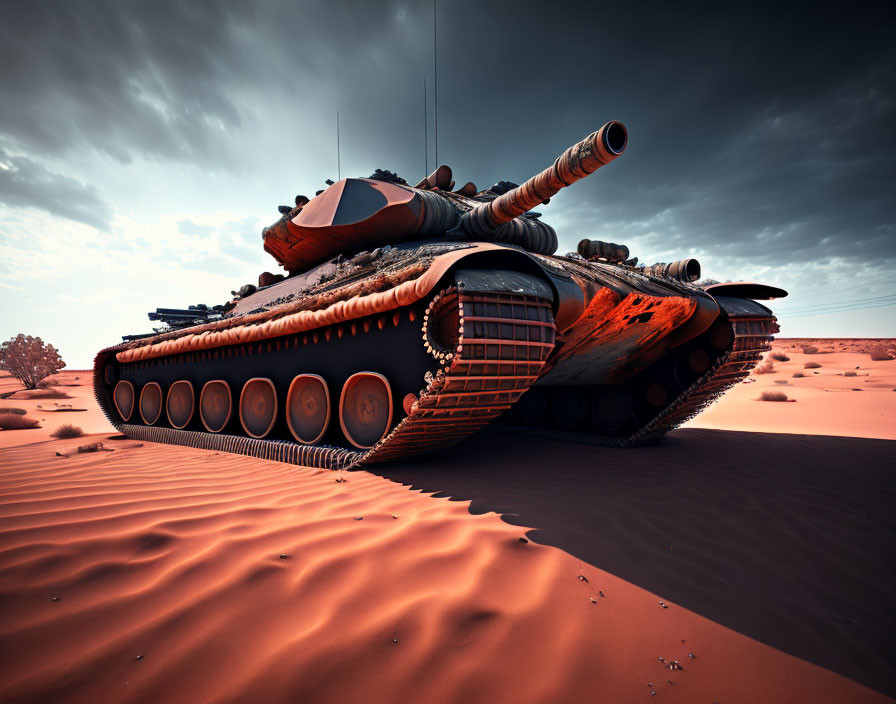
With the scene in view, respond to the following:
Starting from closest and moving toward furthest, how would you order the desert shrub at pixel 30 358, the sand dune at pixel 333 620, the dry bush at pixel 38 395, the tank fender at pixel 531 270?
the sand dune at pixel 333 620
the tank fender at pixel 531 270
the dry bush at pixel 38 395
the desert shrub at pixel 30 358

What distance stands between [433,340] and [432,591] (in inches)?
66.4

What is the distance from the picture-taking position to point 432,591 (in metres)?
1.44

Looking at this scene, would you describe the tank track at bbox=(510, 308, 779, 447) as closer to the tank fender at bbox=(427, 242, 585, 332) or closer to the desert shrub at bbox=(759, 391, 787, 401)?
the tank fender at bbox=(427, 242, 585, 332)

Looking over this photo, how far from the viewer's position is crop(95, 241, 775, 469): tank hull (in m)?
2.75

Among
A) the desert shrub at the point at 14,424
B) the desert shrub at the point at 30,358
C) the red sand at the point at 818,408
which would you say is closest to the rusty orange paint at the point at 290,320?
the desert shrub at the point at 14,424

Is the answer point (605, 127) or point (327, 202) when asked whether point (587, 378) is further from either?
point (327, 202)

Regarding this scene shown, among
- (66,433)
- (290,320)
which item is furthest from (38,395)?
(290,320)

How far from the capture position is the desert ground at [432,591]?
42.5 inches

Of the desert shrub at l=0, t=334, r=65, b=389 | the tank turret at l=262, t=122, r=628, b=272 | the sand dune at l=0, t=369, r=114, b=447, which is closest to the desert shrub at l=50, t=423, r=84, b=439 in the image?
the sand dune at l=0, t=369, r=114, b=447

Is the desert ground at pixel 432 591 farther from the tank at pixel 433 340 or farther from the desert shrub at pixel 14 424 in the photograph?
the desert shrub at pixel 14 424

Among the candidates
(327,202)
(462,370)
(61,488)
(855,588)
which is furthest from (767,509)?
(327,202)

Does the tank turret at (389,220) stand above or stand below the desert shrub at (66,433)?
above

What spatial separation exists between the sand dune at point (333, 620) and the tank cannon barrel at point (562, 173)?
8.40 ft

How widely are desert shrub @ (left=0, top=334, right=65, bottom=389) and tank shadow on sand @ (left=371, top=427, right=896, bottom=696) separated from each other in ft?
83.6
